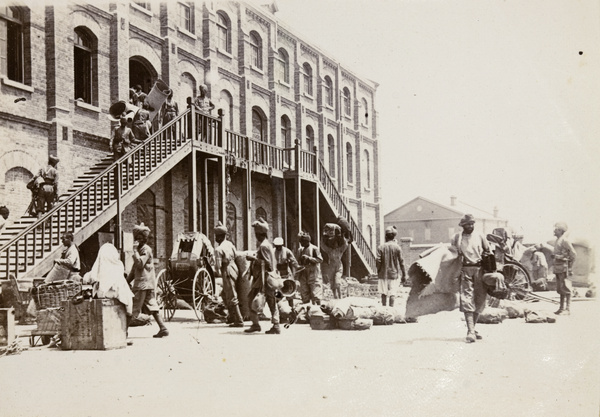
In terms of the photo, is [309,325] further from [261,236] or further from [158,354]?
[158,354]

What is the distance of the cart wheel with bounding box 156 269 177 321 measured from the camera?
463 inches

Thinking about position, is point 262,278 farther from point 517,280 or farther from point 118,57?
point 118,57

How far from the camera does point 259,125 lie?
2069 centimetres

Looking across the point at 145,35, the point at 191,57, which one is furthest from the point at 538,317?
the point at 145,35

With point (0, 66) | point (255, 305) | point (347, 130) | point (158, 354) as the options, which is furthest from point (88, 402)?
point (347, 130)

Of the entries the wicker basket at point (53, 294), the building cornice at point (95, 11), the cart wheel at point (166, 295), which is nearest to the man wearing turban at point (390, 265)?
the cart wheel at point (166, 295)

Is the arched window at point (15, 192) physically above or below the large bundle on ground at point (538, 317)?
above

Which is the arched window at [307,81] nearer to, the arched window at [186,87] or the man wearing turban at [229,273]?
the arched window at [186,87]

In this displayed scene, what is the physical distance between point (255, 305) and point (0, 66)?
293 inches

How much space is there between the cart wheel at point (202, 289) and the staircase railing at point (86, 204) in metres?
2.37

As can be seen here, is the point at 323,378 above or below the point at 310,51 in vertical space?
below

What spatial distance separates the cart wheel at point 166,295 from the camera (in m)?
11.8

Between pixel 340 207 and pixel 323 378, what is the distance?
1429cm

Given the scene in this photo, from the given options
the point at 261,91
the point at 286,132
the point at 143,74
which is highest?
the point at 143,74
